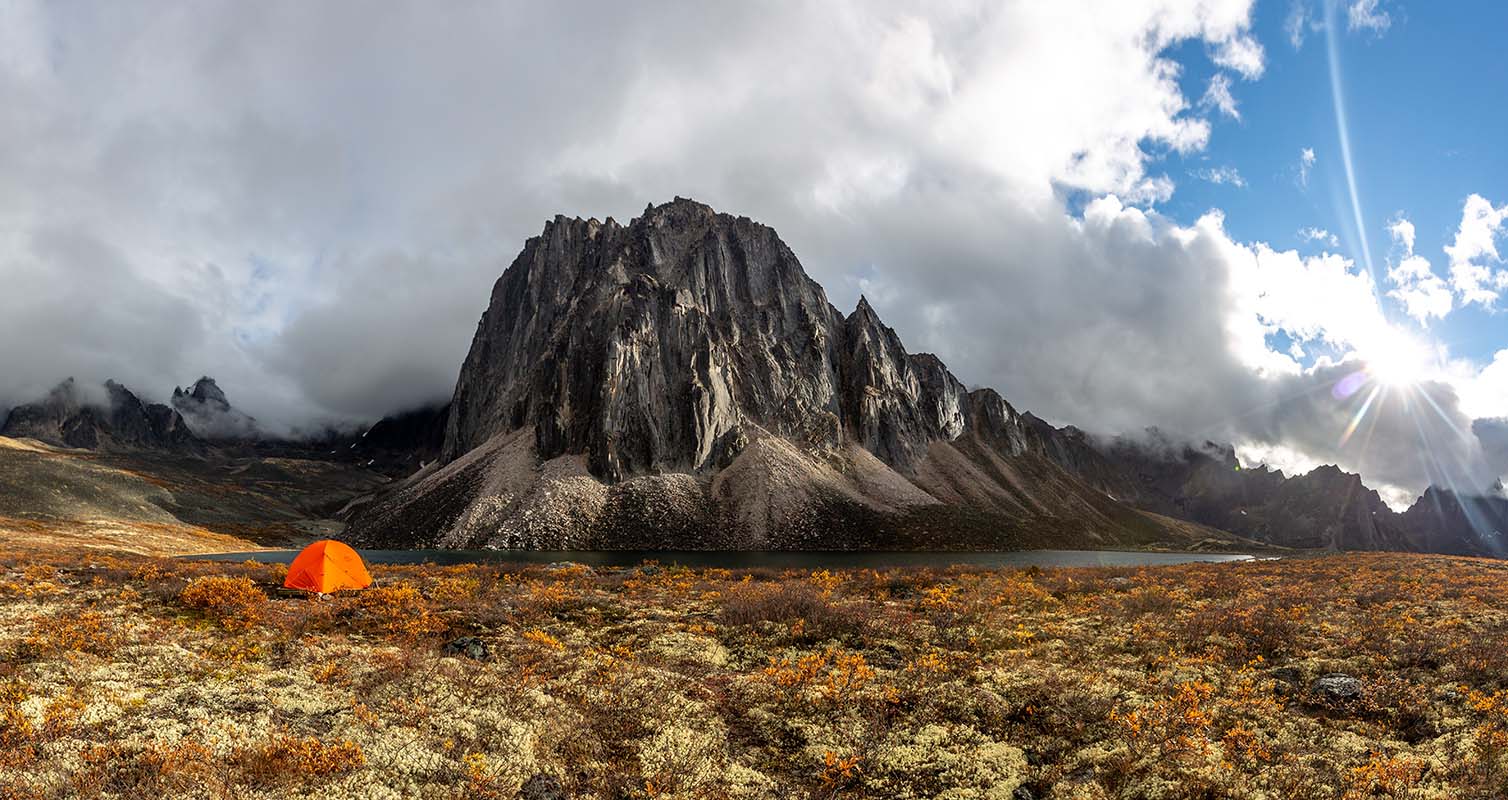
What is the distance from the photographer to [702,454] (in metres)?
144

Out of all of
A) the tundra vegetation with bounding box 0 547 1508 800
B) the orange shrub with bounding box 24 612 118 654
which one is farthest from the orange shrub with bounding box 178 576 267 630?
the orange shrub with bounding box 24 612 118 654

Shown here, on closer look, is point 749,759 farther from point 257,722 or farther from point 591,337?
point 591,337

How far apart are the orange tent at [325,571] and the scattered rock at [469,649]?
Result: 10.7 meters

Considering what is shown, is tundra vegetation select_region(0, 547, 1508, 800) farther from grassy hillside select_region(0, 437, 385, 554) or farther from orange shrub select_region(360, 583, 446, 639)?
grassy hillside select_region(0, 437, 385, 554)

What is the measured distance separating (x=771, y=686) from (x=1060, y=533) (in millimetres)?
163014

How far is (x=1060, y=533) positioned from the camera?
156 metres

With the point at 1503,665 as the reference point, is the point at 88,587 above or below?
below

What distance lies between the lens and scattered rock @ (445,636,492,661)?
17344mm

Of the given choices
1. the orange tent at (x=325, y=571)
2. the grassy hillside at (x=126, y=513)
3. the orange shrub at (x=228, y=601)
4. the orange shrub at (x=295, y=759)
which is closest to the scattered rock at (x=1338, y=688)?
the orange shrub at (x=295, y=759)

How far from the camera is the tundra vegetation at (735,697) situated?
34.9 ft

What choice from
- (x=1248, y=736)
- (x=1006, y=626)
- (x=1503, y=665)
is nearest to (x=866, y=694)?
(x=1248, y=736)

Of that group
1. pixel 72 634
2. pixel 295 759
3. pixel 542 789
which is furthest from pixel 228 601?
pixel 542 789

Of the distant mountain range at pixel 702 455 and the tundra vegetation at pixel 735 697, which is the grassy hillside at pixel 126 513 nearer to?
the distant mountain range at pixel 702 455

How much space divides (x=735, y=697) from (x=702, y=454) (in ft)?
427
